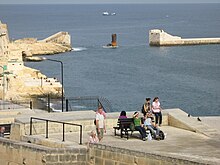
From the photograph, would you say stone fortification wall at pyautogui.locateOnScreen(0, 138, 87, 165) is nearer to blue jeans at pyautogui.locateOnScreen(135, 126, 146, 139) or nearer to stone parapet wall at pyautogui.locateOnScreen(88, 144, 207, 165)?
stone parapet wall at pyautogui.locateOnScreen(88, 144, 207, 165)

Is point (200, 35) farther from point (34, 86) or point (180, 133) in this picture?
point (180, 133)

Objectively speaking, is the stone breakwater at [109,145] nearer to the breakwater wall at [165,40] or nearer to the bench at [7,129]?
the bench at [7,129]

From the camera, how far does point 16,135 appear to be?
19.6 meters

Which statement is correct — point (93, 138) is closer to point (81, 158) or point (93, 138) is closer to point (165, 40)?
point (81, 158)

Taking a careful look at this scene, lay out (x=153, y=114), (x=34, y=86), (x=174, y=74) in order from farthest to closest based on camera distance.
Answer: (x=174, y=74), (x=34, y=86), (x=153, y=114)

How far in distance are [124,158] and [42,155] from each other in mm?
2134

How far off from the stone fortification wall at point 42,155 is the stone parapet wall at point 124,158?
308mm

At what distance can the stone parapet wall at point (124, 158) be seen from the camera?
15.9 meters

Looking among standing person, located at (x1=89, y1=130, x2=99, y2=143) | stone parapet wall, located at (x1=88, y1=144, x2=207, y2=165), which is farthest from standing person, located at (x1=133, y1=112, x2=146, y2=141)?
stone parapet wall, located at (x1=88, y1=144, x2=207, y2=165)

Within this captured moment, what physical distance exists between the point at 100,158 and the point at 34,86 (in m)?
38.9

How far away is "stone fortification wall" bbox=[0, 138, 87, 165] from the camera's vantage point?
17469 millimetres

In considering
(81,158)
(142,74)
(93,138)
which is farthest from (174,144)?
(142,74)

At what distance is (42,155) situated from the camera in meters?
17.5

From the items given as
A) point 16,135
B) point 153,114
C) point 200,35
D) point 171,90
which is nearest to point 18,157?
point 16,135
